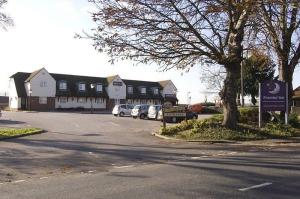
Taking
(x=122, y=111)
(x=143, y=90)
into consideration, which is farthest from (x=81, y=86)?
(x=122, y=111)

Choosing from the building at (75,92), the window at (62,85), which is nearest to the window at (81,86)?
the building at (75,92)

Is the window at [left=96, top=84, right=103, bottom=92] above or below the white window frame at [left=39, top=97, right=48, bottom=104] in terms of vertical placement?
above

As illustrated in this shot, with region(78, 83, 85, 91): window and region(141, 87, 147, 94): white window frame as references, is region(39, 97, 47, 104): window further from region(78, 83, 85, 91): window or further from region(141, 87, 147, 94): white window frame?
region(141, 87, 147, 94): white window frame

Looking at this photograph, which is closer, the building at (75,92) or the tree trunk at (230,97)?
the tree trunk at (230,97)

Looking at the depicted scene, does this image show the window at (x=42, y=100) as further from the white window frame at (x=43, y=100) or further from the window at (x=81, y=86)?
the window at (x=81, y=86)

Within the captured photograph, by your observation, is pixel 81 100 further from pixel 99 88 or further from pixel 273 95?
pixel 273 95

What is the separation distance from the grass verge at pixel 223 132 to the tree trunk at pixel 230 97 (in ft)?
1.36

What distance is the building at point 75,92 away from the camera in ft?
254

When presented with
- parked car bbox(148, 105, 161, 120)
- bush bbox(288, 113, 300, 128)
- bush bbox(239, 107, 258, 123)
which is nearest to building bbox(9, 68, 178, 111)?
parked car bbox(148, 105, 161, 120)

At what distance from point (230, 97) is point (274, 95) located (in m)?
3.11

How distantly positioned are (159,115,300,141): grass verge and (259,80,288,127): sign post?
3.92ft

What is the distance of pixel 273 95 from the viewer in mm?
A: 27125

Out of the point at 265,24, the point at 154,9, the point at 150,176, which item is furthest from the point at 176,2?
the point at 150,176

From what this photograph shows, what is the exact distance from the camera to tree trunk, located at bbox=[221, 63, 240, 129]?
25.2 meters
